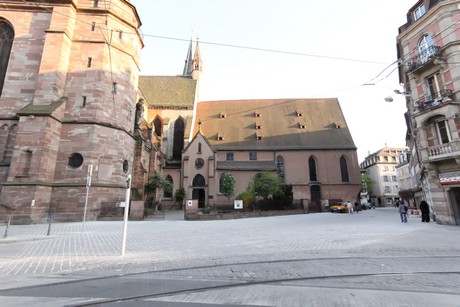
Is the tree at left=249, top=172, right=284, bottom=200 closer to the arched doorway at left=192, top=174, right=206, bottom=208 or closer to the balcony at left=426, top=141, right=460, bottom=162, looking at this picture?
the arched doorway at left=192, top=174, right=206, bottom=208

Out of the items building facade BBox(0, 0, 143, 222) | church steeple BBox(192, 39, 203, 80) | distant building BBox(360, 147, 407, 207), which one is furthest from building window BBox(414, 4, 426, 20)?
distant building BBox(360, 147, 407, 207)

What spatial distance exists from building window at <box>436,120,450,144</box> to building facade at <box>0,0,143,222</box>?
2281cm

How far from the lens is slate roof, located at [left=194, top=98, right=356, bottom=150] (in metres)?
36.8

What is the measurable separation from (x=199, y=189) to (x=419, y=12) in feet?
87.8

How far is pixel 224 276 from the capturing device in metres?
4.79

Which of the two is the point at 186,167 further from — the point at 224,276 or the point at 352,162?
the point at 224,276

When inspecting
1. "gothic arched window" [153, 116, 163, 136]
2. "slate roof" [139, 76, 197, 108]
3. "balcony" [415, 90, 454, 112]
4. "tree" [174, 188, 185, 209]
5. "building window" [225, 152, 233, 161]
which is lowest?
"tree" [174, 188, 185, 209]

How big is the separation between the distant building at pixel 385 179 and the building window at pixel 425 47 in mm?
56369

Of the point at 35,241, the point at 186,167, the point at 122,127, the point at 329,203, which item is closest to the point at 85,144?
the point at 122,127

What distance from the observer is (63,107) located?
60.2 feet

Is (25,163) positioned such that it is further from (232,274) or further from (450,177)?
(450,177)

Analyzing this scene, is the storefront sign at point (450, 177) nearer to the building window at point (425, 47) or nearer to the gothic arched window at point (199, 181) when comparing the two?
the building window at point (425, 47)

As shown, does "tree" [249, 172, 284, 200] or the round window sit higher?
the round window

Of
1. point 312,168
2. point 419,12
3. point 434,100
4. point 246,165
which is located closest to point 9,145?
point 246,165
